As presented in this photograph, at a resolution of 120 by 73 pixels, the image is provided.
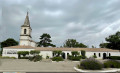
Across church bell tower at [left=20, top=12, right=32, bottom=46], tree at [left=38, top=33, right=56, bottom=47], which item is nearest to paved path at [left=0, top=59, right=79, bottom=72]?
church bell tower at [left=20, top=12, right=32, bottom=46]

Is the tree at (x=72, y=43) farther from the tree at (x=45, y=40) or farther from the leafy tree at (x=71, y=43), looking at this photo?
the tree at (x=45, y=40)

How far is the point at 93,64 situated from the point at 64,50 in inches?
925

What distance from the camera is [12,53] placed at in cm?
3122

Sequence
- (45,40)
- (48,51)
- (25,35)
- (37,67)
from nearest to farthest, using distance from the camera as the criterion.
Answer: (37,67) → (48,51) → (25,35) → (45,40)

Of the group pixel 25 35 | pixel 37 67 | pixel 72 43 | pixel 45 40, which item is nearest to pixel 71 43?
pixel 72 43

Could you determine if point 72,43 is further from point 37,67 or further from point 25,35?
point 37,67

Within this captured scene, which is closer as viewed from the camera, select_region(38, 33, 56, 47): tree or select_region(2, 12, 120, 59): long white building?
select_region(2, 12, 120, 59): long white building

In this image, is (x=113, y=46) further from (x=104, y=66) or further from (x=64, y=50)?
(x=104, y=66)

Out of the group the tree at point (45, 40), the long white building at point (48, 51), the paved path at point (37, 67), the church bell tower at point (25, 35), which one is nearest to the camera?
the paved path at point (37, 67)

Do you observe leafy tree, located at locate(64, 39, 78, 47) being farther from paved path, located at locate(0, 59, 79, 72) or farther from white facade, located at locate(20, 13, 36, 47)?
paved path, located at locate(0, 59, 79, 72)

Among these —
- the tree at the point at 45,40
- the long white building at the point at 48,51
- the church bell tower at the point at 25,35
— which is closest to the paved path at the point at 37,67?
the long white building at the point at 48,51

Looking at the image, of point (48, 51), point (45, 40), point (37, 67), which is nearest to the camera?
point (37, 67)

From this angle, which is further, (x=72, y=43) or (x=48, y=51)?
(x=72, y=43)

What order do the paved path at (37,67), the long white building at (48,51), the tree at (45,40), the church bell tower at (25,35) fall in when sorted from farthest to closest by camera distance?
the tree at (45,40) < the church bell tower at (25,35) < the long white building at (48,51) < the paved path at (37,67)
